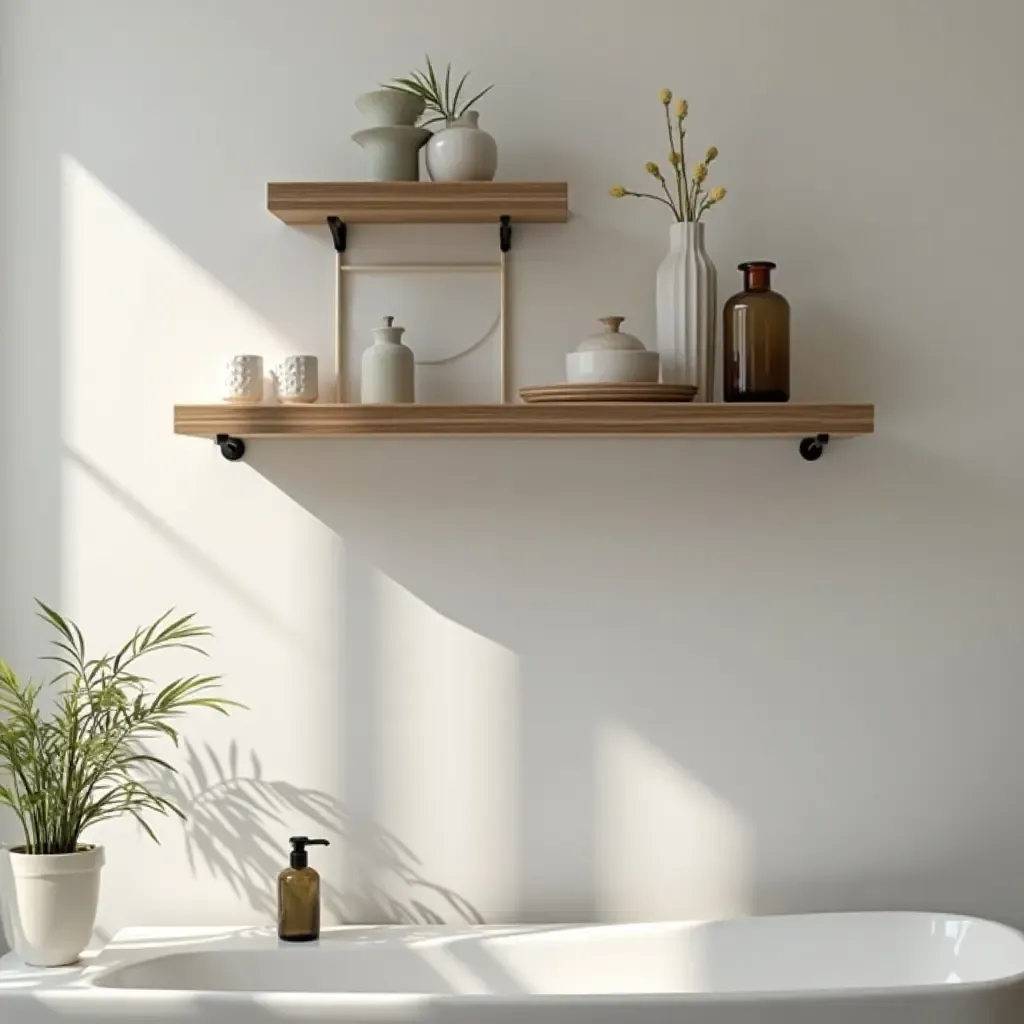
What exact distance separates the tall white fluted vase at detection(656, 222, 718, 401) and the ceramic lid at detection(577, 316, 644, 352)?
0.19 ft

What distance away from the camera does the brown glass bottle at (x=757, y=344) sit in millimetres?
1963

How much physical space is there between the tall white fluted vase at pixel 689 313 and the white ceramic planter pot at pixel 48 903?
43.0 inches

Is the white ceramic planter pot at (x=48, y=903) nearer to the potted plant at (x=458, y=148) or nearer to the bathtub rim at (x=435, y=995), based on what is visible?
the bathtub rim at (x=435, y=995)

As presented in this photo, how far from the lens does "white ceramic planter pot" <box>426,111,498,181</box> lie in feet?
6.43

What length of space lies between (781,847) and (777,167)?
1072mm

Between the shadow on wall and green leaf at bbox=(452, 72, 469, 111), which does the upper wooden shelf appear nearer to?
green leaf at bbox=(452, 72, 469, 111)

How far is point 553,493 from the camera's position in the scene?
2.10m

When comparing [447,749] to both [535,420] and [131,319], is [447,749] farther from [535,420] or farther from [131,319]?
[131,319]

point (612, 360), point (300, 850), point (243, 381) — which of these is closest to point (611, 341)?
point (612, 360)

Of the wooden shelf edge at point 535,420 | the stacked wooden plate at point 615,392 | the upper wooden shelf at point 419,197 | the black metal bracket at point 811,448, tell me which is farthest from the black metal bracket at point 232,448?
the black metal bracket at point 811,448

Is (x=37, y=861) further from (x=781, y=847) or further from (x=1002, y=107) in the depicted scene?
(x=1002, y=107)

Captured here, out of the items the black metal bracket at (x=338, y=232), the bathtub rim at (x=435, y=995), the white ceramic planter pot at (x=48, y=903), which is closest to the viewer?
the bathtub rim at (x=435, y=995)

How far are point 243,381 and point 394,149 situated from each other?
1.35 feet

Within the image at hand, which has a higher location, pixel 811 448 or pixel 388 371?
pixel 388 371
